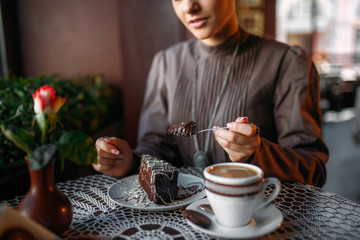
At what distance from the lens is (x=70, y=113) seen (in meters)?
1.75

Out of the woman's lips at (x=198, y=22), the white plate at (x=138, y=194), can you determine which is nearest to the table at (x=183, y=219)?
the white plate at (x=138, y=194)

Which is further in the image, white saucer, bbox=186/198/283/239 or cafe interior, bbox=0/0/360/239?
cafe interior, bbox=0/0/360/239

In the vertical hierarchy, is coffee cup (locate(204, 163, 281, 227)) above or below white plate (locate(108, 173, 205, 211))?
above

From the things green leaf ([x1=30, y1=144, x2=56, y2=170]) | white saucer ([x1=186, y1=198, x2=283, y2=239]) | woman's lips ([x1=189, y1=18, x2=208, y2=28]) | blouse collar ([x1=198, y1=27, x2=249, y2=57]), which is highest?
woman's lips ([x1=189, y1=18, x2=208, y2=28])

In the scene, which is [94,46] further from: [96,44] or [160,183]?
[160,183]

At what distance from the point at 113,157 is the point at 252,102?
665 mm

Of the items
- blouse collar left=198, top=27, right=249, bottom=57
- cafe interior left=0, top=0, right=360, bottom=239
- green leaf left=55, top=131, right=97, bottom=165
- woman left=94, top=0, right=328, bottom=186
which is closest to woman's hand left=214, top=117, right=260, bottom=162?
woman left=94, top=0, right=328, bottom=186

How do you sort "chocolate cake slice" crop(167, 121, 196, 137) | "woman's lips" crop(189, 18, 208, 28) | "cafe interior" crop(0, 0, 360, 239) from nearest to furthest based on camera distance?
"chocolate cake slice" crop(167, 121, 196, 137) < "woman's lips" crop(189, 18, 208, 28) < "cafe interior" crop(0, 0, 360, 239)

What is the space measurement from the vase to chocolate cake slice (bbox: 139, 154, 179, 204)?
0.25 meters

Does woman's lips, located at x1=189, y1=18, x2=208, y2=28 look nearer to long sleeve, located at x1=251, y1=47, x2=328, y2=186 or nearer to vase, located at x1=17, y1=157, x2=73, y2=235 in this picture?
long sleeve, located at x1=251, y1=47, x2=328, y2=186

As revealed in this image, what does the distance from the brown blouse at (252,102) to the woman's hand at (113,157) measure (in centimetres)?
24

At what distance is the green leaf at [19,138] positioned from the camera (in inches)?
23.6

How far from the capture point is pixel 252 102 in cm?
132

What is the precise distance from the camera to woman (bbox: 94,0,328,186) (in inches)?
42.3
